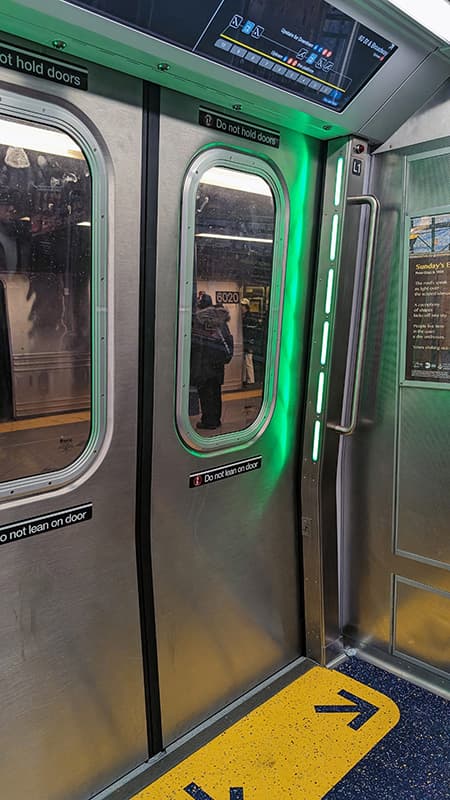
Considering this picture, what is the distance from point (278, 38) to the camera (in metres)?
2.14

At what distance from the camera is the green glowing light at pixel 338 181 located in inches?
119

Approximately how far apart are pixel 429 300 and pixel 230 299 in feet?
3.58

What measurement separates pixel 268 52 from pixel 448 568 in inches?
103

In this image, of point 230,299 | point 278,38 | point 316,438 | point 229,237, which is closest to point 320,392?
point 316,438

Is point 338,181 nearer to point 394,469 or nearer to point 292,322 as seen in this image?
point 292,322

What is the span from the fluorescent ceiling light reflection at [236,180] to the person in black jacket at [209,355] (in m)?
0.50

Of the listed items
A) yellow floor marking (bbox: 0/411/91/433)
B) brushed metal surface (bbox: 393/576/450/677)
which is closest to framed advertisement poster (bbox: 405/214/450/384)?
brushed metal surface (bbox: 393/576/450/677)

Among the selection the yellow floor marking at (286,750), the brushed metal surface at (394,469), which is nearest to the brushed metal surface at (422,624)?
the brushed metal surface at (394,469)

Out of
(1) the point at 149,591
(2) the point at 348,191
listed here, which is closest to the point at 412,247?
(2) the point at 348,191

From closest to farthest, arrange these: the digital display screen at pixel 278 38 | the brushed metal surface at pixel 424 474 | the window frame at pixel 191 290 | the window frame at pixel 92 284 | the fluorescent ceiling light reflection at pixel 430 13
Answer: the digital display screen at pixel 278 38 → the window frame at pixel 92 284 → the fluorescent ceiling light reflection at pixel 430 13 → the window frame at pixel 191 290 → the brushed metal surface at pixel 424 474

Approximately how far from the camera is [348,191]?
3.04m

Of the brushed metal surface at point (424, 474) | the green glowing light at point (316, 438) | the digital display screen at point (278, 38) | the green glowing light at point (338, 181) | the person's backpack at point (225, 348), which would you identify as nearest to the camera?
the digital display screen at point (278, 38)

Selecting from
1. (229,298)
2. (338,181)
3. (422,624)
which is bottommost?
(422,624)

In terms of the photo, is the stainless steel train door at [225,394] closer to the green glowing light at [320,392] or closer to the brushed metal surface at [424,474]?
the green glowing light at [320,392]
